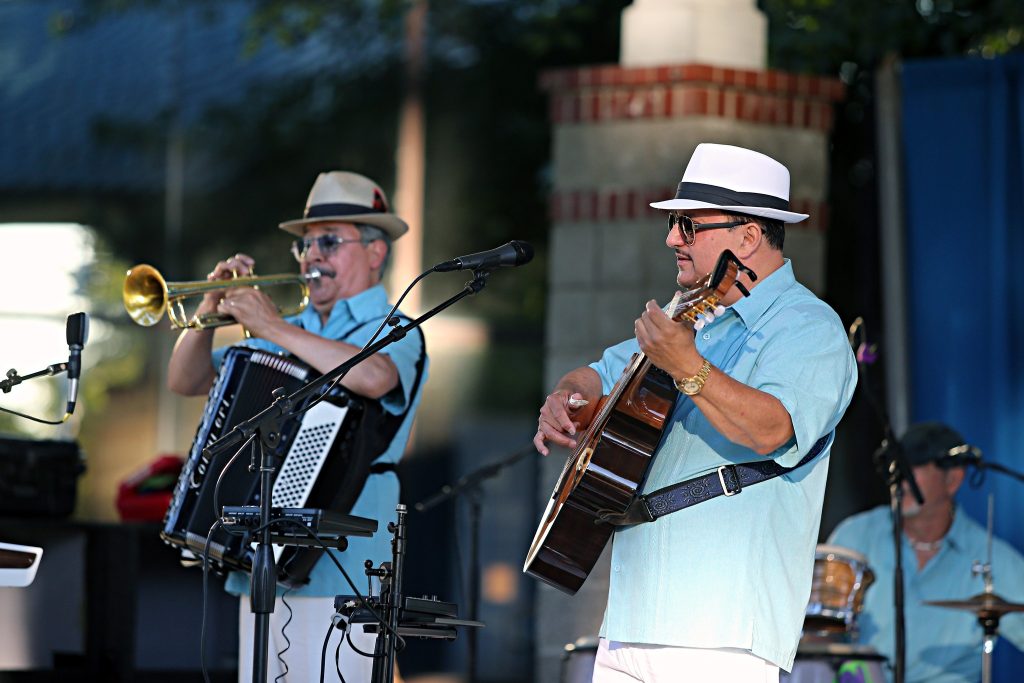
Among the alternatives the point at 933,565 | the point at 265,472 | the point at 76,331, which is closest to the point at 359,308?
the point at 76,331

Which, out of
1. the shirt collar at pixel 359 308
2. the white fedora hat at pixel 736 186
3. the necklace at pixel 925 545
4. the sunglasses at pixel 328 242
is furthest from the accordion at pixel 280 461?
the necklace at pixel 925 545

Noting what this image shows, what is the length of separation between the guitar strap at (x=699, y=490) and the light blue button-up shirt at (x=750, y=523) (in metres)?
0.02

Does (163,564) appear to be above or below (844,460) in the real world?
below

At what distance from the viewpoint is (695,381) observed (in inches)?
110

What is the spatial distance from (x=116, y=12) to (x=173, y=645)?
3551 mm

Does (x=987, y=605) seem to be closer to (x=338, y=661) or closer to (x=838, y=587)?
(x=838, y=587)

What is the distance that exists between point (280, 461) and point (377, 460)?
32 centimetres

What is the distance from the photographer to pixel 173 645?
582cm

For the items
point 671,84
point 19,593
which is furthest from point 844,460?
point 19,593

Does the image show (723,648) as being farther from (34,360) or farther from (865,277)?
(34,360)

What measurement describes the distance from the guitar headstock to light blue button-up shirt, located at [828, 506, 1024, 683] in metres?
2.71

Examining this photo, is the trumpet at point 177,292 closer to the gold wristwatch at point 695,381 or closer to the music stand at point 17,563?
the music stand at point 17,563

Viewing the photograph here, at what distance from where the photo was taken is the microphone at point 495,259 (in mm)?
3379

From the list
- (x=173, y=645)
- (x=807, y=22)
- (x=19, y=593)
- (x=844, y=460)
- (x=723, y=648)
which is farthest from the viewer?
(x=807, y=22)
